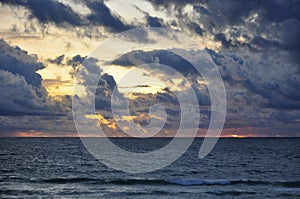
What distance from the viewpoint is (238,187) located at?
56.7 meters

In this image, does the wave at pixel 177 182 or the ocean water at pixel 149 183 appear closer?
the ocean water at pixel 149 183

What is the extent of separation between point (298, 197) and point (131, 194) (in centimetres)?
1951

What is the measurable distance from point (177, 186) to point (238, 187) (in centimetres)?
837

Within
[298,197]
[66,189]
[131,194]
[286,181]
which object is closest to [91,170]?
[66,189]

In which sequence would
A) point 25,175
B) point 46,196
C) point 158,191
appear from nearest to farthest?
point 46,196 < point 158,191 < point 25,175

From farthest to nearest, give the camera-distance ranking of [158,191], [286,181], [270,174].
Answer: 1. [270,174]
2. [286,181]
3. [158,191]

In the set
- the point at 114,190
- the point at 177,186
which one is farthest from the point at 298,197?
the point at 114,190

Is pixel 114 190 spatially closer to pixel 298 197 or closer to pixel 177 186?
pixel 177 186

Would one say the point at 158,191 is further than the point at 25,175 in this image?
No

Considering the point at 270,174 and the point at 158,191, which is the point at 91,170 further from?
the point at 270,174

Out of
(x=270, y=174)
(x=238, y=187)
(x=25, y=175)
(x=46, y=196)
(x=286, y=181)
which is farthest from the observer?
(x=270, y=174)

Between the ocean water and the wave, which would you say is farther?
the wave

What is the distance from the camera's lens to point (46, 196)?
156 feet

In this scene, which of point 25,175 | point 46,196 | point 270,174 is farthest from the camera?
point 270,174
